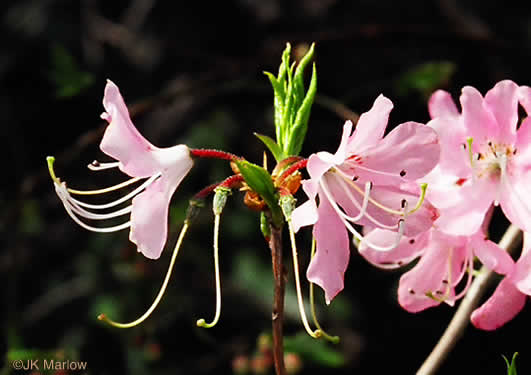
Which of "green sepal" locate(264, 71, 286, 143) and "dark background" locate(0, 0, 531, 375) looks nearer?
"green sepal" locate(264, 71, 286, 143)

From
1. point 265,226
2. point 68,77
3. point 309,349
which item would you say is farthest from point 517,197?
point 68,77

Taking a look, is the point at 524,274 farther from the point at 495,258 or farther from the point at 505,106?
the point at 505,106

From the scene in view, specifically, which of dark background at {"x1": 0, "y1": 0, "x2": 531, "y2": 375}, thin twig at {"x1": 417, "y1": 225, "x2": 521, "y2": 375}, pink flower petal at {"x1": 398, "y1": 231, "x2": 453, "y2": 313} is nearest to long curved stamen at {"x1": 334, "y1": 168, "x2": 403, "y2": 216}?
pink flower petal at {"x1": 398, "y1": 231, "x2": 453, "y2": 313}

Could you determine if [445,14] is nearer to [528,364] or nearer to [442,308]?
[442,308]

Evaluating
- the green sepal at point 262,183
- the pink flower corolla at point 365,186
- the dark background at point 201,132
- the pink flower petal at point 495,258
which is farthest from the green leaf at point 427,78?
the green sepal at point 262,183

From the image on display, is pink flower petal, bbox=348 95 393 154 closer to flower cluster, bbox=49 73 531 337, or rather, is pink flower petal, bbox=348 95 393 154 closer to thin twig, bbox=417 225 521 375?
flower cluster, bbox=49 73 531 337

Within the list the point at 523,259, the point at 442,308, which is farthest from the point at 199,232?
the point at 523,259
